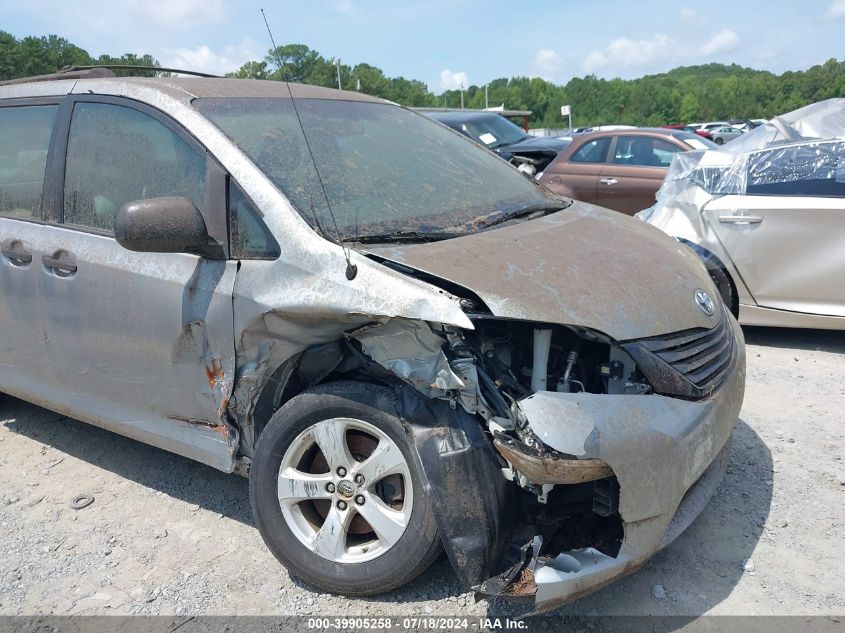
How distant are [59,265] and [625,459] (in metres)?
2.53

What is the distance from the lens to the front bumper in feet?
6.98

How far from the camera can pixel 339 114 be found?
3.32m

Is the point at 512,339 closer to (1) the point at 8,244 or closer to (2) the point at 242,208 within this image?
(2) the point at 242,208

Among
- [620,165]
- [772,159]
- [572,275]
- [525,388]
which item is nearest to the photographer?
[525,388]

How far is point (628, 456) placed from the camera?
215 centimetres

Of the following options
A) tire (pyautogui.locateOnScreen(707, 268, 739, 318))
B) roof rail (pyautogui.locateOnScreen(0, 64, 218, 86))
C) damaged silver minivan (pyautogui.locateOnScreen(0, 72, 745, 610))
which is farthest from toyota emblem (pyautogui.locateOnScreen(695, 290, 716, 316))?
roof rail (pyautogui.locateOnScreen(0, 64, 218, 86))

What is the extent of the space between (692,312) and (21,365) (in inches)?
124

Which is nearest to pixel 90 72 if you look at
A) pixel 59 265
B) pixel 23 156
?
pixel 23 156

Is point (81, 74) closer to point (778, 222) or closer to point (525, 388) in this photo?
point (525, 388)

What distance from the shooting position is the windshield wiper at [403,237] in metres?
2.56

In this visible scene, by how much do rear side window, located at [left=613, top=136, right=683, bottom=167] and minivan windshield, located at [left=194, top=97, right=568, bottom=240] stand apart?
17.5 ft

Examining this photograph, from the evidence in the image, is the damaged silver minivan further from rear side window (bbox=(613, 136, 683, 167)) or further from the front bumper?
rear side window (bbox=(613, 136, 683, 167))

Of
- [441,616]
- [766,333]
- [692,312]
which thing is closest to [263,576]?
[441,616]

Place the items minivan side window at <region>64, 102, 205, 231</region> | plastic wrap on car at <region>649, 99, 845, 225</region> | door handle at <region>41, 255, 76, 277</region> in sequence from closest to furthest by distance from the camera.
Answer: minivan side window at <region>64, 102, 205, 231</region> < door handle at <region>41, 255, 76, 277</region> < plastic wrap on car at <region>649, 99, 845, 225</region>
